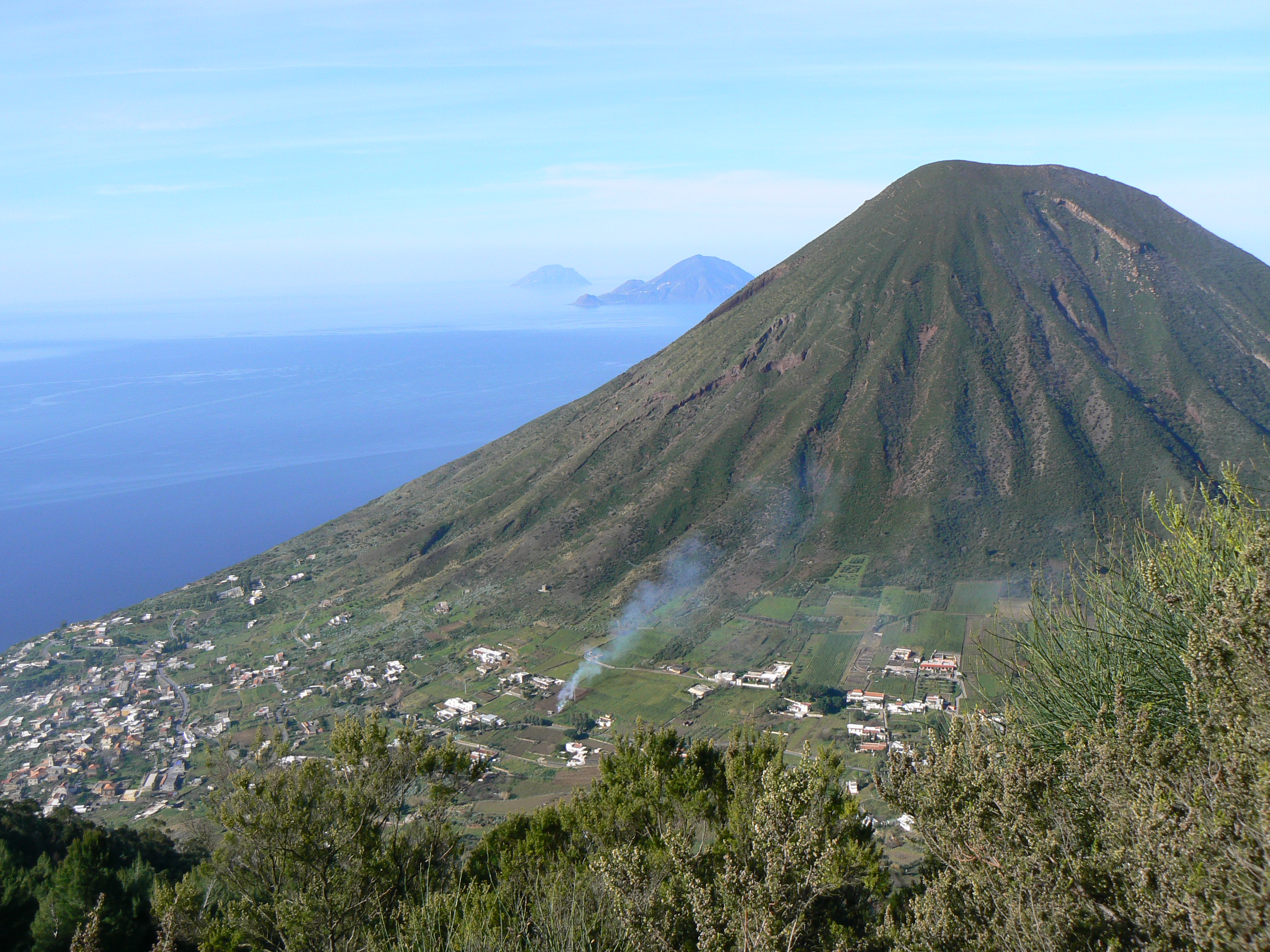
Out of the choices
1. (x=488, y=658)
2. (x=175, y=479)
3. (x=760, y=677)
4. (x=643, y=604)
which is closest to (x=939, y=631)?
(x=760, y=677)

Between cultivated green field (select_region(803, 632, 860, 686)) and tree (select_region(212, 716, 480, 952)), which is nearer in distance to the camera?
tree (select_region(212, 716, 480, 952))

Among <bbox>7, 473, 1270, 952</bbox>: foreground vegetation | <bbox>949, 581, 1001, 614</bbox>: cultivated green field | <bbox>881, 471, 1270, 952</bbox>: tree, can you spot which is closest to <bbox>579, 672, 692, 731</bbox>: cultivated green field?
<bbox>949, 581, 1001, 614</bbox>: cultivated green field

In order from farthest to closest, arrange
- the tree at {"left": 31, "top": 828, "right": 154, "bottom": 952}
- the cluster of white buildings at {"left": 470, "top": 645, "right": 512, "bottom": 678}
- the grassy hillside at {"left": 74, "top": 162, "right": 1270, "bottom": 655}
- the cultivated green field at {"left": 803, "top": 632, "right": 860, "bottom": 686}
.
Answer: the grassy hillside at {"left": 74, "top": 162, "right": 1270, "bottom": 655} < the cluster of white buildings at {"left": 470, "top": 645, "right": 512, "bottom": 678} < the cultivated green field at {"left": 803, "top": 632, "right": 860, "bottom": 686} < the tree at {"left": 31, "top": 828, "right": 154, "bottom": 952}

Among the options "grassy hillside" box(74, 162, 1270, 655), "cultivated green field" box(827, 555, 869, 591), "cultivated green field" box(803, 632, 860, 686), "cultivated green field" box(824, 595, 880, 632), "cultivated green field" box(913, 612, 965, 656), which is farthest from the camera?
"grassy hillside" box(74, 162, 1270, 655)

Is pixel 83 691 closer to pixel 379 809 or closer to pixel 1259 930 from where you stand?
pixel 379 809

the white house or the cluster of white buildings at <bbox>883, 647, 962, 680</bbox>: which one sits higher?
the cluster of white buildings at <bbox>883, 647, 962, 680</bbox>

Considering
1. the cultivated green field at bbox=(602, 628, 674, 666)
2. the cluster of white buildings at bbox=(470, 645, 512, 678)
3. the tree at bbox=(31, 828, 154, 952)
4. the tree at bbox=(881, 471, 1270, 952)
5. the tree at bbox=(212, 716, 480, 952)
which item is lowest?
the cluster of white buildings at bbox=(470, 645, 512, 678)

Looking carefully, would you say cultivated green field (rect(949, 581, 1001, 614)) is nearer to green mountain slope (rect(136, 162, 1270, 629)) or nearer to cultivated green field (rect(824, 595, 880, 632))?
green mountain slope (rect(136, 162, 1270, 629))

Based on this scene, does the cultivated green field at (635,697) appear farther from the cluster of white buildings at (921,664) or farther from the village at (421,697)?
the cluster of white buildings at (921,664)

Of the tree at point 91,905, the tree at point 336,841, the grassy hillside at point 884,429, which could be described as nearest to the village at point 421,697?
the grassy hillside at point 884,429
